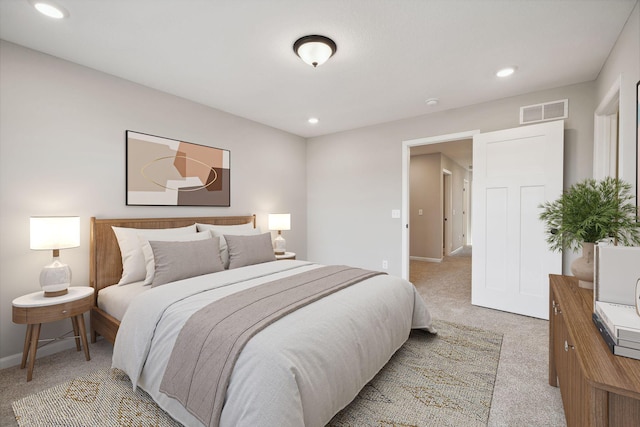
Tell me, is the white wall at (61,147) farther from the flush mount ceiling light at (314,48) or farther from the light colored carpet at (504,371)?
the flush mount ceiling light at (314,48)

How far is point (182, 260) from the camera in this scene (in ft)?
8.09

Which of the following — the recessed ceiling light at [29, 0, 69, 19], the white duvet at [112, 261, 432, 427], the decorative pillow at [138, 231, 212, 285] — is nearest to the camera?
the white duvet at [112, 261, 432, 427]

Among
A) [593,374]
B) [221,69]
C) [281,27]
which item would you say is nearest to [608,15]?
[281,27]

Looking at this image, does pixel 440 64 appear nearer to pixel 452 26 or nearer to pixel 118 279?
pixel 452 26

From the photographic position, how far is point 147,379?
1746 mm

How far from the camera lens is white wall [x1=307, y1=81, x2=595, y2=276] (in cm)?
303

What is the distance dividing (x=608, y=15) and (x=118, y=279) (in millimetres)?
4412

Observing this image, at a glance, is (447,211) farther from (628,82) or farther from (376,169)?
(628,82)

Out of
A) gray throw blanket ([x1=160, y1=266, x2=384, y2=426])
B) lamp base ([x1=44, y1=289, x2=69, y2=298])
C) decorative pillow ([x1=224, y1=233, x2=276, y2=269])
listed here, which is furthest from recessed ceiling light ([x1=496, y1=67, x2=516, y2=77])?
lamp base ([x1=44, y1=289, x2=69, y2=298])

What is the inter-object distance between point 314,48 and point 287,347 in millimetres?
2073

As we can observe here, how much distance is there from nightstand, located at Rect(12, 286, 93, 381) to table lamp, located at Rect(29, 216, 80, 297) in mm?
89

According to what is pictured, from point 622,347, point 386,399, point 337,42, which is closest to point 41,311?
point 386,399

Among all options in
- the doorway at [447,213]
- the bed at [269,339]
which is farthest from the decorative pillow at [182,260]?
the doorway at [447,213]

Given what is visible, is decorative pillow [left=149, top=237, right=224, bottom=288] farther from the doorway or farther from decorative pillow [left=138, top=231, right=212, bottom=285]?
the doorway
